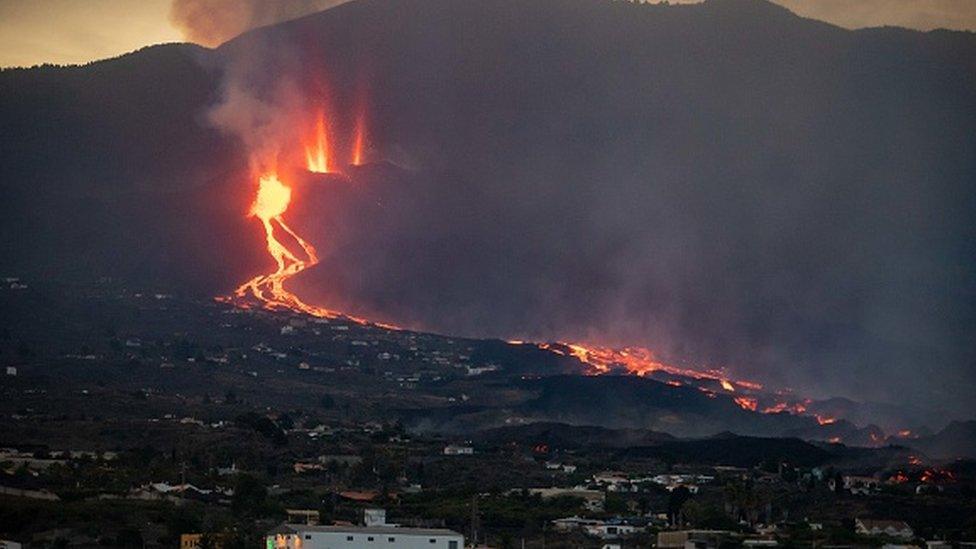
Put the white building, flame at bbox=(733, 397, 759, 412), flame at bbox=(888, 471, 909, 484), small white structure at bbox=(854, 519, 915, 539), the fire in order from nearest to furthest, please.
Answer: the white building < small white structure at bbox=(854, 519, 915, 539) < flame at bbox=(888, 471, 909, 484) < flame at bbox=(733, 397, 759, 412) < the fire

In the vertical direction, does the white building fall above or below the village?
below

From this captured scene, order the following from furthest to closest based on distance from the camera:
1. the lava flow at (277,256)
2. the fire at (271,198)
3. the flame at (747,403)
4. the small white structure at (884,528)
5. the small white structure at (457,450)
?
the fire at (271,198) → the lava flow at (277,256) → the flame at (747,403) → the small white structure at (457,450) → the small white structure at (884,528)

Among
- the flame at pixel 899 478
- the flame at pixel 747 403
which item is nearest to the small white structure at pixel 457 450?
the flame at pixel 899 478

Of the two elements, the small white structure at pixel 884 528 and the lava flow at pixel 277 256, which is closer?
the small white structure at pixel 884 528

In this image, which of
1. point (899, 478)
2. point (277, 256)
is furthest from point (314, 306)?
point (899, 478)

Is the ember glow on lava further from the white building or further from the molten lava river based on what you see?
the white building

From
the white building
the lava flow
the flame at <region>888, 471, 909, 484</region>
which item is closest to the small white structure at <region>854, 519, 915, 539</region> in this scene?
the flame at <region>888, 471, 909, 484</region>

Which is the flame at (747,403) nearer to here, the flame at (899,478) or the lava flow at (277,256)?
the lava flow at (277,256)

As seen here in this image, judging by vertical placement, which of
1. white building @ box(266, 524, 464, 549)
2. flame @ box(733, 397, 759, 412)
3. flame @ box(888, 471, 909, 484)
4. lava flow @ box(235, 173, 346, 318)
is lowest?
white building @ box(266, 524, 464, 549)

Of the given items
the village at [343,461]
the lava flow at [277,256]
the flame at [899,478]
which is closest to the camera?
the village at [343,461]
